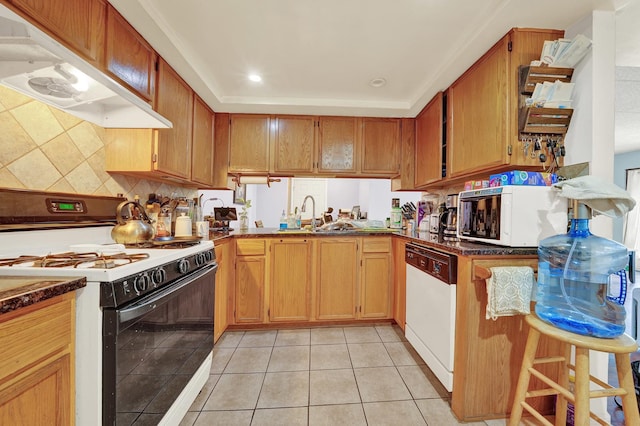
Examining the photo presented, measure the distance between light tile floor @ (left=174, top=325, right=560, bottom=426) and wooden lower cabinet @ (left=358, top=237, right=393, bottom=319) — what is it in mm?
265

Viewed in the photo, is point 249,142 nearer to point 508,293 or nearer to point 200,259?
point 200,259

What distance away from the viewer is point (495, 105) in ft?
5.21

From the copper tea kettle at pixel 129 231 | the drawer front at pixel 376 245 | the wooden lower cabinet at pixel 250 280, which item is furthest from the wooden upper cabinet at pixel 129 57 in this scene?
the drawer front at pixel 376 245

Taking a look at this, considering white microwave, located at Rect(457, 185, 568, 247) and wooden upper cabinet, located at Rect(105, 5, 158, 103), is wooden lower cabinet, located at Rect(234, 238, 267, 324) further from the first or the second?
white microwave, located at Rect(457, 185, 568, 247)

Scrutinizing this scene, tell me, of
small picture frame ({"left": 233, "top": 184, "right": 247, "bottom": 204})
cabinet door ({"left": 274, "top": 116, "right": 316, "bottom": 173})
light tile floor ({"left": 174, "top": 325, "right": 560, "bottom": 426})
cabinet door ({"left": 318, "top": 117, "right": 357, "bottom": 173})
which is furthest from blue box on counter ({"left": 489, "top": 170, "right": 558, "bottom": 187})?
A: small picture frame ({"left": 233, "top": 184, "right": 247, "bottom": 204})

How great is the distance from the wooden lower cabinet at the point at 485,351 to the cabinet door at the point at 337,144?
1.65 m

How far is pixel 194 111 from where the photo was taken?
2.23 metres

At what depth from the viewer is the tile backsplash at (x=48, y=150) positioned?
3.67 feet

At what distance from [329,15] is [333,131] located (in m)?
1.28

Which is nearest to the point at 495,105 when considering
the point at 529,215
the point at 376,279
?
the point at 529,215

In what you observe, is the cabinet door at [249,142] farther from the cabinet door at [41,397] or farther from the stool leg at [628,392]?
Result: the stool leg at [628,392]

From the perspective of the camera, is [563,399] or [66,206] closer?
[563,399]

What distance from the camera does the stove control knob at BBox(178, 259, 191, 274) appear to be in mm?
1228

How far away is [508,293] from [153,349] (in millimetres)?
1670
